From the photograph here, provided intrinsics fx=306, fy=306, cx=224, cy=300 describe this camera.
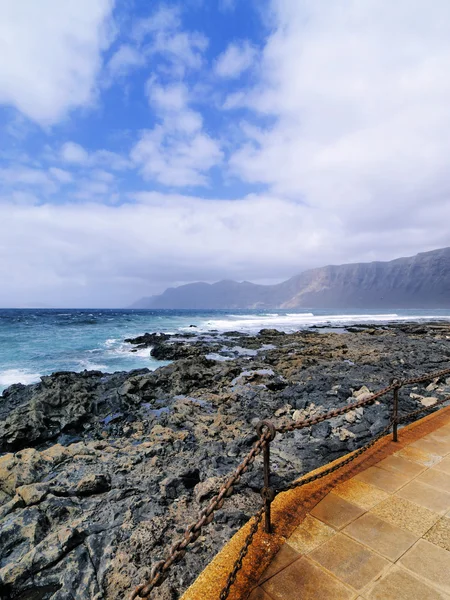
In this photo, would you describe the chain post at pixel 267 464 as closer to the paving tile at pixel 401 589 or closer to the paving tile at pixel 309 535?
the paving tile at pixel 309 535

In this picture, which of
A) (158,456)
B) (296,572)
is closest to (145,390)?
(158,456)

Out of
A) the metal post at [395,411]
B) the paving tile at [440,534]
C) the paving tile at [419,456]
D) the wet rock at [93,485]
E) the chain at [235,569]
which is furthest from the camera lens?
the wet rock at [93,485]

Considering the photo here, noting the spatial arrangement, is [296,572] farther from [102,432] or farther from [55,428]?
[55,428]

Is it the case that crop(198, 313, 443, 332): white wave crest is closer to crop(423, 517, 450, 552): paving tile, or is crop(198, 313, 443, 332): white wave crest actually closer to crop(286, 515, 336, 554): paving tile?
crop(423, 517, 450, 552): paving tile

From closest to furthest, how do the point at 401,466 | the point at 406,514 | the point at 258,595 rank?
the point at 258,595, the point at 406,514, the point at 401,466

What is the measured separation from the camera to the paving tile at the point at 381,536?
2.33 m

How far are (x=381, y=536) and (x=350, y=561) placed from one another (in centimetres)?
42

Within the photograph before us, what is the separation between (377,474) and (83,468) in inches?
170

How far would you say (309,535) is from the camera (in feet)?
8.04

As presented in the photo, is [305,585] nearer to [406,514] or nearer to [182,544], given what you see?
[182,544]

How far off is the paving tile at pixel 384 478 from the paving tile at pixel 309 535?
2.91 feet

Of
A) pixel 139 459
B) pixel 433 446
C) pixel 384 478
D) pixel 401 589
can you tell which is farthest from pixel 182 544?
pixel 139 459

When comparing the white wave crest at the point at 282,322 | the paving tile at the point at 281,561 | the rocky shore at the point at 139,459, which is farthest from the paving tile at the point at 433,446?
the white wave crest at the point at 282,322

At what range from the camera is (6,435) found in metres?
7.09
